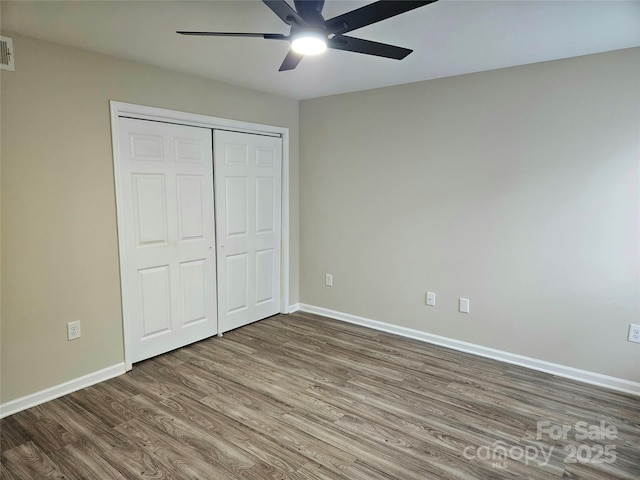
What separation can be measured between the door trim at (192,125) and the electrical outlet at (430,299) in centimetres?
162

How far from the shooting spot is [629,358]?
9.32ft

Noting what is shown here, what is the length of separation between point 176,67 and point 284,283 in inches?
96.8

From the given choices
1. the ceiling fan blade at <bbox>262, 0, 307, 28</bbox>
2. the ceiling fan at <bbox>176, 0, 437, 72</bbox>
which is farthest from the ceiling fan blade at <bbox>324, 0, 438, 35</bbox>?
the ceiling fan blade at <bbox>262, 0, 307, 28</bbox>

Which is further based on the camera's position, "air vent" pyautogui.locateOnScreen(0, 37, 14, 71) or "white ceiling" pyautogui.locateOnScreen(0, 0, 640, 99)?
"air vent" pyautogui.locateOnScreen(0, 37, 14, 71)

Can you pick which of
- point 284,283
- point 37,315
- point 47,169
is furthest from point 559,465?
point 47,169

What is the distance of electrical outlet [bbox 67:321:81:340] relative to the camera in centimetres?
280

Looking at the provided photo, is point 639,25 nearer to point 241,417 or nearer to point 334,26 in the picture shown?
point 334,26

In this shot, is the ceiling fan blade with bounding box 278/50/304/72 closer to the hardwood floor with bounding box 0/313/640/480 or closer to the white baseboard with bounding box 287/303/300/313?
the hardwood floor with bounding box 0/313/640/480

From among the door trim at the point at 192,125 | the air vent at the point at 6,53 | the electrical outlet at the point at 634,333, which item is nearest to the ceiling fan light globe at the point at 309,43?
the door trim at the point at 192,125

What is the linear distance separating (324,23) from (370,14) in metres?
0.22

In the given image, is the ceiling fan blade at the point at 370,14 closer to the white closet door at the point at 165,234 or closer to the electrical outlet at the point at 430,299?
the white closet door at the point at 165,234

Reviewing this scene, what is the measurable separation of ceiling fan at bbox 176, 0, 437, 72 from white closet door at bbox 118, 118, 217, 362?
1.53 metres

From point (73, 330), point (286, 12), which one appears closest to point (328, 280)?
point (73, 330)

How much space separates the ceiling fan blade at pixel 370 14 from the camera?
5.21 feet
